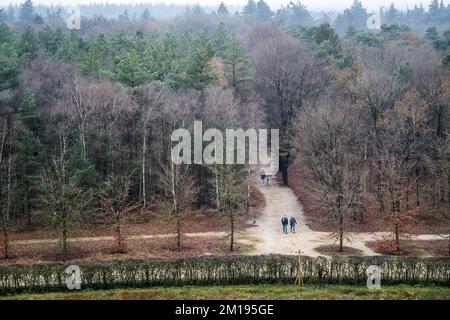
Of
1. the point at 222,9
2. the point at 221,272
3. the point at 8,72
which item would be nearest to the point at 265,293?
the point at 221,272

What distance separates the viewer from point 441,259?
99.4 ft

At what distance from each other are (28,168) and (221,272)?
834 inches

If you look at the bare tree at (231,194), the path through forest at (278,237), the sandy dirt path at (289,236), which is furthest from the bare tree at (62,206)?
the sandy dirt path at (289,236)

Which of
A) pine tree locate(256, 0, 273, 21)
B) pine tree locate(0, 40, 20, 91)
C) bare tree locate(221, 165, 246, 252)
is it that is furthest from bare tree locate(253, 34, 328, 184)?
pine tree locate(256, 0, 273, 21)

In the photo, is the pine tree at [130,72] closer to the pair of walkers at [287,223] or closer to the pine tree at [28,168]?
the pine tree at [28,168]

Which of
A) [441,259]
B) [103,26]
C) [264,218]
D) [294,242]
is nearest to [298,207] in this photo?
[264,218]

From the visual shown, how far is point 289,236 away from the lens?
128 ft

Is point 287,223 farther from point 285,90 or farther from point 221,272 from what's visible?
point 285,90

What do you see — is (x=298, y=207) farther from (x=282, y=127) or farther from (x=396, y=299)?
(x=396, y=299)

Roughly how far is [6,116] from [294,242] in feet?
86.1

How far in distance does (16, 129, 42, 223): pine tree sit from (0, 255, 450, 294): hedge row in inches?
533

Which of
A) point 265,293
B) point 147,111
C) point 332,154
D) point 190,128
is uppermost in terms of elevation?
point 147,111

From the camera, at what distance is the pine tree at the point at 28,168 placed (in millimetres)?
41688

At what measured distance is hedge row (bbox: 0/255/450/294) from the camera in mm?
28328
